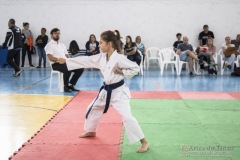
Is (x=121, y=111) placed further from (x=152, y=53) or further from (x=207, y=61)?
(x=152, y=53)

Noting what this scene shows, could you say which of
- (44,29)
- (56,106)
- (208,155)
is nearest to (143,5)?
(44,29)

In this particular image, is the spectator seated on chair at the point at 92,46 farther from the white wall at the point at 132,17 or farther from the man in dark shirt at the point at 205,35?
the man in dark shirt at the point at 205,35

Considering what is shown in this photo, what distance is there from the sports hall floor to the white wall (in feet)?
18.9

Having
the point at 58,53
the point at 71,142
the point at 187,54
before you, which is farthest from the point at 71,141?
the point at 187,54

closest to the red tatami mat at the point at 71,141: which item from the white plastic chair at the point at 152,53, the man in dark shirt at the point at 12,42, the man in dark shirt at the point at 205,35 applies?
the man in dark shirt at the point at 12,42

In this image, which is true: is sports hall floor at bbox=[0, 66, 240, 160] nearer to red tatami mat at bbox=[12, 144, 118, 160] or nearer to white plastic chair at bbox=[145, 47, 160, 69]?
red tatami mat at bbox=[12, 144, 118, 160]

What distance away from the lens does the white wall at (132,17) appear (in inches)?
530

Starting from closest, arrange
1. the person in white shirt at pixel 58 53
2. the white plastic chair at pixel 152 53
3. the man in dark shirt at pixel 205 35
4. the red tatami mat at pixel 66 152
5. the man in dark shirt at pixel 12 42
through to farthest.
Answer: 1. the red tatami mat at pixel 66 152
2. the person in white shirt at pixel 58 53
3. the man in dark shirt at pixel 12 42
4. the man in dark shirt at pixel 205 35
5. the white plastic chair at pixel 152 53

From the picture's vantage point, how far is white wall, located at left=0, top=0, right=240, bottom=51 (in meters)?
13.5

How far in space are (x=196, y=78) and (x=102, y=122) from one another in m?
6.23

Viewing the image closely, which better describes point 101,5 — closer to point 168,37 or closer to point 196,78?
point 168,37

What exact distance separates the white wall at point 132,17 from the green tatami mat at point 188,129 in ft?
24.8

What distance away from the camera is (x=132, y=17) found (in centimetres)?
1374

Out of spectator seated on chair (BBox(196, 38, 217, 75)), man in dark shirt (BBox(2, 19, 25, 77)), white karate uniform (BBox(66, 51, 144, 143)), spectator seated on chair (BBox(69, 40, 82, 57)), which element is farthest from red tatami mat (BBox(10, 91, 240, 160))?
spectator seated on chair (BBox(69, 40, 82, 57))
